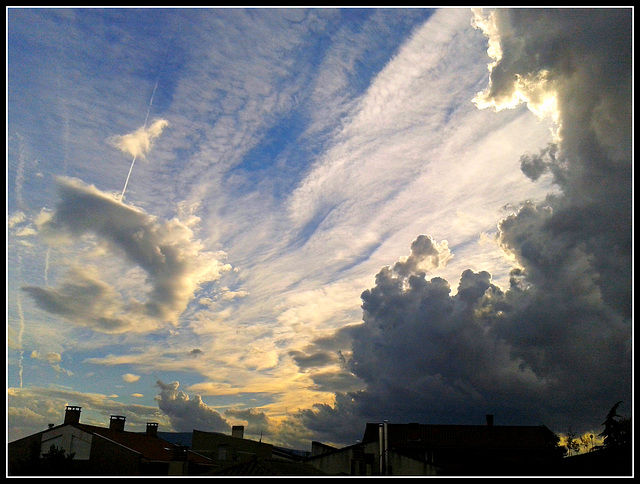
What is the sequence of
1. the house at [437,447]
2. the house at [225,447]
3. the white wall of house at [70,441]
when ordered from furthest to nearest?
the house at [225,447] < the house at [437,447] < the white wall of house at [70,441]

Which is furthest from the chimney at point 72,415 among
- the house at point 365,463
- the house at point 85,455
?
the house at point 365,463

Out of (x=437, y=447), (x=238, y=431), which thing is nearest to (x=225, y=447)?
(x=238, y=431)

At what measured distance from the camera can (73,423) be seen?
42.6 meters

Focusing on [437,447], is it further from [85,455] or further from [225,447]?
[85,455]

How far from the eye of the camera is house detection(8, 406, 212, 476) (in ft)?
129

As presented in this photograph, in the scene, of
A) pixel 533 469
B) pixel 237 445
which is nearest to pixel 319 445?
pixel 237 445

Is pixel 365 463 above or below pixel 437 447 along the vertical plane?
below

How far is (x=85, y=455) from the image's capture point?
4091 centimetres

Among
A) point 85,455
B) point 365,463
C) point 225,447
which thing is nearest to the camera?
point 85,455

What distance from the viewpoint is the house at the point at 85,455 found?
3944cm

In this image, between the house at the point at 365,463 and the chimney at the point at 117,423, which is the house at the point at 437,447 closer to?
the house at the point at 365,463

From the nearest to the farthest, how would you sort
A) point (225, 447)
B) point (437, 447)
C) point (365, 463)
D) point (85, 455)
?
point (85, 455), point (365, 463), point (225, 447), point (437, 447)

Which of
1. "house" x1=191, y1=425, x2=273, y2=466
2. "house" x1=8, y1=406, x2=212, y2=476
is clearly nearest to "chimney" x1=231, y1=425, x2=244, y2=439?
"house" x1=191, y1=425, x2=273, y2=466
